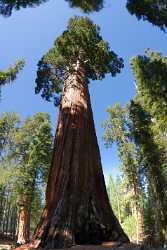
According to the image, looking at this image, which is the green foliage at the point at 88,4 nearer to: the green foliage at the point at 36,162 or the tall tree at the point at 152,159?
the tall tree at the point at 152,159

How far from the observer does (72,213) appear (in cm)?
848

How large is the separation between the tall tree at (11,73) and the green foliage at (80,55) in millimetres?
1614

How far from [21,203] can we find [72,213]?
19.4m

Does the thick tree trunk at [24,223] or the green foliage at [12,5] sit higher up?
the green foliage at [12,5]

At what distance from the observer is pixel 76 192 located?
891 cm

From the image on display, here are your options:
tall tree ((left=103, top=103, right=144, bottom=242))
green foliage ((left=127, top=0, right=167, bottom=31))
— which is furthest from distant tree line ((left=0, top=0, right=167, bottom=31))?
tall tree ((left=103, top=103, right=144, bottom=242))

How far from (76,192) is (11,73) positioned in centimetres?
1032

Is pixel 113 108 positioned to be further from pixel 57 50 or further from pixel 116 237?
pixel 116 237

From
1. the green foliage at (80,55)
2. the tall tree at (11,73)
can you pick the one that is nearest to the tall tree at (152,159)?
the green foliage at (80,55)

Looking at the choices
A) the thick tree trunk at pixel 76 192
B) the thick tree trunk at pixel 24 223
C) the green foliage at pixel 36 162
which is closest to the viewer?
the thick tree trunk at pixel 76 192

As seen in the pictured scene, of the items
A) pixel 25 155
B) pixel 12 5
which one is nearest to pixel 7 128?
pixel 25 155

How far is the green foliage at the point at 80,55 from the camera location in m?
14.7

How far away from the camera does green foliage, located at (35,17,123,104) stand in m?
14.7

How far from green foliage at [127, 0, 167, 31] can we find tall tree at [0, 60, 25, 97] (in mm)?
6789
